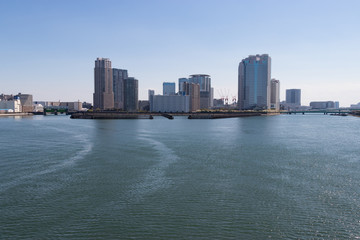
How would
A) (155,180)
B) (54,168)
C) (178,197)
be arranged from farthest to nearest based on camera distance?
(54,168) < (155,180) < (178,197)

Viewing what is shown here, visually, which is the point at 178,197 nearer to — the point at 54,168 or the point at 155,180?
the point at 155,180

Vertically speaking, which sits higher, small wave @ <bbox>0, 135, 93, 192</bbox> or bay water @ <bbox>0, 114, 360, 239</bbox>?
small wave @ <bbox>0, 135, 93, 192</bbox>

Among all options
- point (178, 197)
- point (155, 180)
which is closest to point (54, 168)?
point (155, 180)

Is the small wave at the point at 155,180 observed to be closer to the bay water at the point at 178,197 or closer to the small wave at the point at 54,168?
the bay water at the point at 178,197

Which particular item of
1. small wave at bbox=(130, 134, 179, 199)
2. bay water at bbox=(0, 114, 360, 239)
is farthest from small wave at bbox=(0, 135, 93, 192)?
small wave at bbox=(130, 134, 179, 199)

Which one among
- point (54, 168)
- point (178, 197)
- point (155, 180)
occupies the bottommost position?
point (178, 197)

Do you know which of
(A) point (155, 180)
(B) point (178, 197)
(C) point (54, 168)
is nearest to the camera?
(B) point (178, 197)

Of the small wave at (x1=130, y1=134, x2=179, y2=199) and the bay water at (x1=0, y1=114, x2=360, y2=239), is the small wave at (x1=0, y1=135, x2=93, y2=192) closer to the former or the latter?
the bay water at (x1=0, y1=114, x2=360, y2=239)

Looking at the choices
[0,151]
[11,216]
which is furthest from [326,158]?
[0,151]

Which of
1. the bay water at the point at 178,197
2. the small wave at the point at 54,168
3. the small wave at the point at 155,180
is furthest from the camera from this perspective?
the small wave at the point at 54,168

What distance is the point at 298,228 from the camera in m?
19.7

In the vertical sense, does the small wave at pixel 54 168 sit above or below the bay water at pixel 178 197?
above

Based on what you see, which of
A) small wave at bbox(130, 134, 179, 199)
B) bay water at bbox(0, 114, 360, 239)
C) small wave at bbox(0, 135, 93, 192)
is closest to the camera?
bay water at bbox(0, 114, 360, 239)

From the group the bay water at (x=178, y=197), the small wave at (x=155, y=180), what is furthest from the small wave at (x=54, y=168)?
the small wave at (x=155, y=180)
